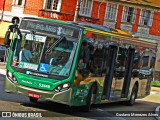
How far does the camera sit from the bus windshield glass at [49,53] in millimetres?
13664

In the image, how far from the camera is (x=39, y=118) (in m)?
12.0

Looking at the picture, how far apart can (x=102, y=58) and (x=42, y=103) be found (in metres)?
2.53

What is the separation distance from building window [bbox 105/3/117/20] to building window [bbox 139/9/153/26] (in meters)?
3.04

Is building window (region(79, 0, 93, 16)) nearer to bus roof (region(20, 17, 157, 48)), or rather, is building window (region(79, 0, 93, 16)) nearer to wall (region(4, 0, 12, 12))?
wall (region(4, 0, 12, 12))

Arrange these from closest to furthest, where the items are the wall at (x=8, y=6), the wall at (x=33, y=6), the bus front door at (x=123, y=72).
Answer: the bus front door at (x=123, y=72)
the wall at (x=33, y=6)
the wall at (x=8, y=6)

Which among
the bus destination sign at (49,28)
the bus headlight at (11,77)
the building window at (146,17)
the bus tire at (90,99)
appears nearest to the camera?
the bus destination sign at (49,28)

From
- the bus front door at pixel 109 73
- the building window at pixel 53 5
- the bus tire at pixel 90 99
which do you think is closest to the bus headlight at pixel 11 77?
the bus tire at pixel 90 99

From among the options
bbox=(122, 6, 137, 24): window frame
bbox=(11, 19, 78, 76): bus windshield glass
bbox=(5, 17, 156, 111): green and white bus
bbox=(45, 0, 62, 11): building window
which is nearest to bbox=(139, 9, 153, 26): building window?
bbox=(122, 6, 137, 24): window frame

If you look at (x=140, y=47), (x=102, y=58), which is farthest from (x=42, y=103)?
(x=140, y=47)

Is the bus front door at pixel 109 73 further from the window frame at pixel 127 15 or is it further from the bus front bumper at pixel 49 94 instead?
the window frame at pixel 127 15

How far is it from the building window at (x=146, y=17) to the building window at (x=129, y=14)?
94cm

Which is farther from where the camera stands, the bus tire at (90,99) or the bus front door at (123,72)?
the bus front door at (123,72)

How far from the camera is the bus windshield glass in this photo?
13.7 meters

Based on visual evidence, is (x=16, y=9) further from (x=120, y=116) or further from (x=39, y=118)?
(x=39, y=118)
